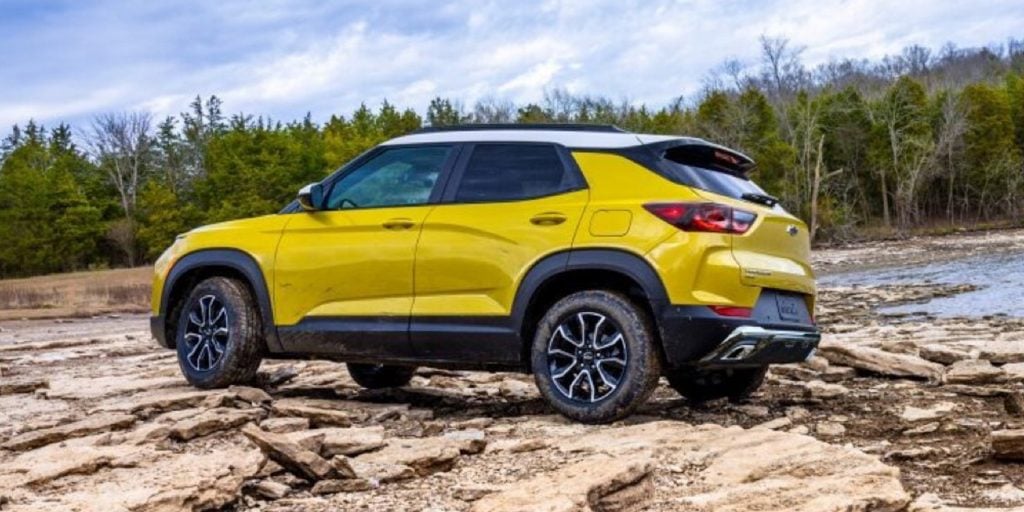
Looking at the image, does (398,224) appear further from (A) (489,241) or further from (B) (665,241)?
(B) (665,241)

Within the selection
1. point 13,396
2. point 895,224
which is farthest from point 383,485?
point 895,224

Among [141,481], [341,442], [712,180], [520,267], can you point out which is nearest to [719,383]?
[712,180]

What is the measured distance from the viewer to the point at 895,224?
7475 cm

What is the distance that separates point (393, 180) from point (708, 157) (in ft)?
6.76

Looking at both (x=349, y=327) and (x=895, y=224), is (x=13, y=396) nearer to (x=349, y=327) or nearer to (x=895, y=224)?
(x=349, y=327)

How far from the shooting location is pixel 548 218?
6.15 m

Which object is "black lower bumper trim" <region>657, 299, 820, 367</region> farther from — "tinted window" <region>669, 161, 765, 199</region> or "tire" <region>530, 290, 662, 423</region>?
"tinted window" <region>669, 161, 765, 199</region>

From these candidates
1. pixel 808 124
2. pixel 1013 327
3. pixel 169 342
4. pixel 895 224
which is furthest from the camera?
pixel 895 224

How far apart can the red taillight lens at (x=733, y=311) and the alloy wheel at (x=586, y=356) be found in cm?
56

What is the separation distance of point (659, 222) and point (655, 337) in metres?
0.65

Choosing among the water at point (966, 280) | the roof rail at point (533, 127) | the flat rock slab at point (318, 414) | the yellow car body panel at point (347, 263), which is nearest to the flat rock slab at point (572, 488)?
the flat rock slab at point (318, 414)

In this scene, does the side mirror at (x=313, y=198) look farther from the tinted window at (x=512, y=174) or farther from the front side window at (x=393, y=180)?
the tinted window at (x=512, y=174)

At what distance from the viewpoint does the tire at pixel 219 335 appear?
7.26 metres

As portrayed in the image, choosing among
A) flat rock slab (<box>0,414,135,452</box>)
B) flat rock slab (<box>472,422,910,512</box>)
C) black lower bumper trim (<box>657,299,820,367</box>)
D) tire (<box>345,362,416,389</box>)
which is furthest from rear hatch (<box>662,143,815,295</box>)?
flat rock slab (<box>0,414,135,452</box>)
